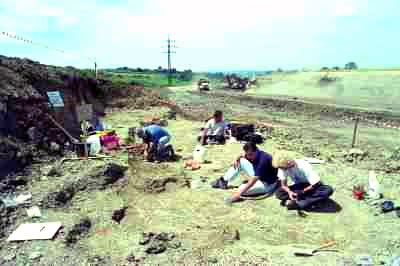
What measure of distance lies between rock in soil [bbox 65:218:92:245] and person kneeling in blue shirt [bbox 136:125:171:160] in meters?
2.74

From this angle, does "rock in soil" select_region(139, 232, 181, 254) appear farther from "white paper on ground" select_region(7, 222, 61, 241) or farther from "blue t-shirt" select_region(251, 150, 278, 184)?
"blue t-shirt" select_region(251, 150, 278, 184)

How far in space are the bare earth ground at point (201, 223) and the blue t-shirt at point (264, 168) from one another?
340 millimetres

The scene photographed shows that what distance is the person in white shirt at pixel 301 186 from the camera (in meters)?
4.73

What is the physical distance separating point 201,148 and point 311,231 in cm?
408

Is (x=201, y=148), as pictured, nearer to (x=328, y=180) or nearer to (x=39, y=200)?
(x=328, y=180)

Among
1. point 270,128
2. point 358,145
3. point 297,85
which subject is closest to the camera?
point 358,145

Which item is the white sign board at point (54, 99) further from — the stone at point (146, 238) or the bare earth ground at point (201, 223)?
the stone at point (146, 238)

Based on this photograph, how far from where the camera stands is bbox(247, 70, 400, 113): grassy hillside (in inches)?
845

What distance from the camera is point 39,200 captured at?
4.88 m

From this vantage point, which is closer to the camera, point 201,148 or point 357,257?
point 357,257

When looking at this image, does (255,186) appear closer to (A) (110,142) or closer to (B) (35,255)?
(B) (35,255)

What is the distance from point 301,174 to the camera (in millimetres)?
4809

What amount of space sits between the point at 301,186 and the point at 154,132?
3364 millimetres

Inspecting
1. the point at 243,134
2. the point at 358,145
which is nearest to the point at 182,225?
the point at 243,134
